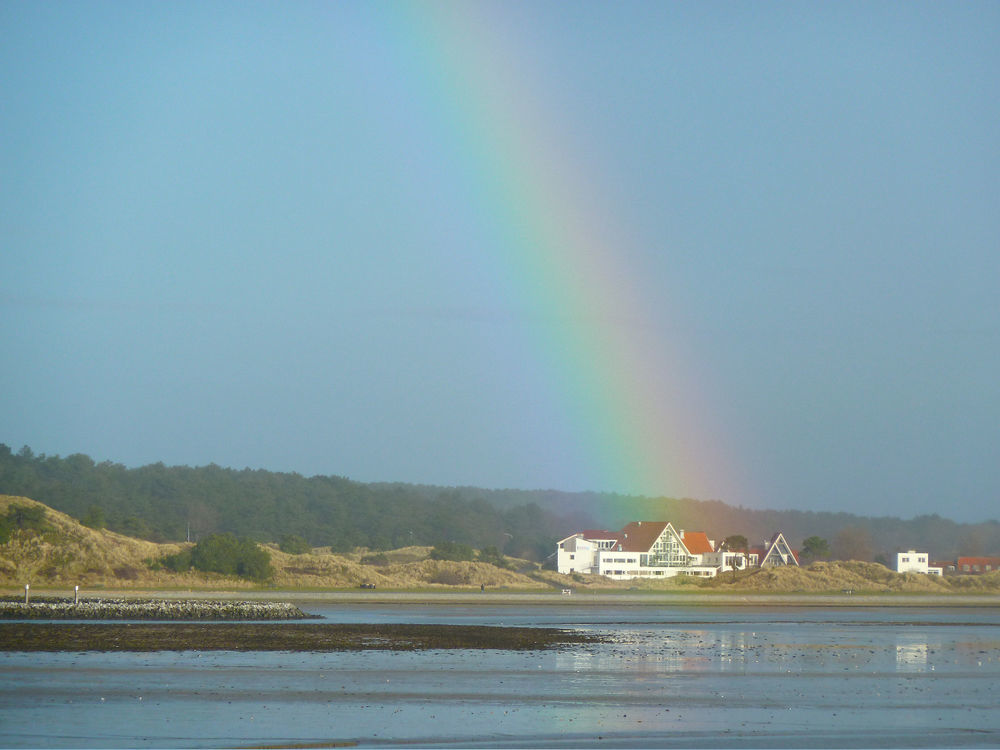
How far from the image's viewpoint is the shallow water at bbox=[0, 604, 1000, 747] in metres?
22.2

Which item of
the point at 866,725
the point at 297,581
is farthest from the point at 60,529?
the point at 866,725

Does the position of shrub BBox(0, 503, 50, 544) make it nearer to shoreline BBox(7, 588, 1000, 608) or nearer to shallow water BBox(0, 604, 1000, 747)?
shoreline BBox(7, 588, 1000, 608)

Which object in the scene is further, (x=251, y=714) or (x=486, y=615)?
(x=486, y=615)

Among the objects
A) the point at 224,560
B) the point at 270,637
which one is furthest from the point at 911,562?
the point at 270,637

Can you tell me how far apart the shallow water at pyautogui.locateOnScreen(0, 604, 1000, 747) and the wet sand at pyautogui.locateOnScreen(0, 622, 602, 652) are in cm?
251

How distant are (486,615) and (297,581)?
118 feet

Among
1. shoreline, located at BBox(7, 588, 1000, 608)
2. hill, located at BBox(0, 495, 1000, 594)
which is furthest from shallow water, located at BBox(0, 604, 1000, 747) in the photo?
hill, located at BBox(0, 495, 1000, 594)

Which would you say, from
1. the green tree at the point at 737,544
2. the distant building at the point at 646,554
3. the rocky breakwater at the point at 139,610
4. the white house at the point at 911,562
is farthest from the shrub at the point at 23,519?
the white house at the point at 911,562

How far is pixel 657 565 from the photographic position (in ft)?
407

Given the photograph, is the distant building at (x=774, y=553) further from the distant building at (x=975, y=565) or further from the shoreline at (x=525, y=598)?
the shoreline at (x=525, y=598)

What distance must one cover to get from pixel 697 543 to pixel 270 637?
307 feet

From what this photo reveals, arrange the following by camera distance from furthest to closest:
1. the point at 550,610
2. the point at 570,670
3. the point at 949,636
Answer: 1. the point at 550,610
2. the point at 949,636
3. the point at 570,670

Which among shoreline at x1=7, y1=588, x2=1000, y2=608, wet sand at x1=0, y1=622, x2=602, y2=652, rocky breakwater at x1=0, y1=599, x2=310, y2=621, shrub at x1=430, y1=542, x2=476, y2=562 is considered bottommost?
shoreline at x1=7, y1=588, x2=1000, y2=608

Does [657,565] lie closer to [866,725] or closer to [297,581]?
[297,581]
